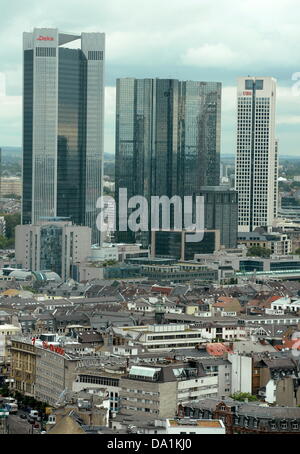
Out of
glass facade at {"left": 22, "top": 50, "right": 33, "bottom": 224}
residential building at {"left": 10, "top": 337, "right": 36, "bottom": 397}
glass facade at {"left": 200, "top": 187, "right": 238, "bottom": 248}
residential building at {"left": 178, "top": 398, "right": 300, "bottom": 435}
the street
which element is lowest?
residential building at {"left": 10, "top": 337, "right": 36, "bottom": 397}

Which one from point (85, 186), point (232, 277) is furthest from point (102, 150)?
point (232, 277)

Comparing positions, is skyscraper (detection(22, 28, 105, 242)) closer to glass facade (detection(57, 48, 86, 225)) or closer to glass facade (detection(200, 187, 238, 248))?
glass facade (detection(57, 48, 86, 225))

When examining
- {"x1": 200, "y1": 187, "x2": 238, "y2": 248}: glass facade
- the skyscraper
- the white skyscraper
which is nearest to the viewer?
the skyscraper

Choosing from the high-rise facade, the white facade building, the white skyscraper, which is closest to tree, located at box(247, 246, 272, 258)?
the high-rise facade

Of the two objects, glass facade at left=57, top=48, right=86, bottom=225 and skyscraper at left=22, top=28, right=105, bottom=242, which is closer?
skyscraper at left=22, top=28, right=105, bottom=242

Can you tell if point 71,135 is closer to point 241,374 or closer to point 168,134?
point 168,134

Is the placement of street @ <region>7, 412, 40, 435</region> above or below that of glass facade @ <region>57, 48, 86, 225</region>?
below

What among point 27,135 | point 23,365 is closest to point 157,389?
point 23,365
